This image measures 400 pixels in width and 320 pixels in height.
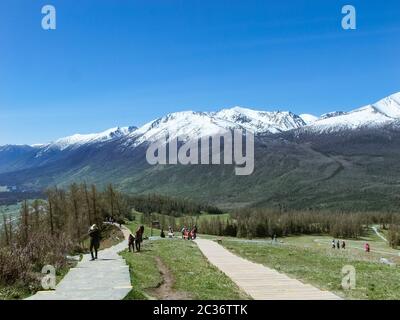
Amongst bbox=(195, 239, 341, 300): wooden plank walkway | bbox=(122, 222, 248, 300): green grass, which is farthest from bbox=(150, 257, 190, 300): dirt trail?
bbox=(195, 239, 341, 300): wooden plank walkway

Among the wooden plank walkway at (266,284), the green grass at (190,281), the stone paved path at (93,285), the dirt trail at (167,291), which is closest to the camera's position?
the stone paved path at (93,285)

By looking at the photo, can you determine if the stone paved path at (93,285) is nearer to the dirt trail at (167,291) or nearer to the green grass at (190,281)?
the green grass at (190,281)

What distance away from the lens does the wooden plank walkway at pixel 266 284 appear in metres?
22.6

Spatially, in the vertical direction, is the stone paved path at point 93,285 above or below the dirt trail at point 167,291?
above

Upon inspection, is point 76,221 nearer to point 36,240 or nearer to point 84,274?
point 36,240

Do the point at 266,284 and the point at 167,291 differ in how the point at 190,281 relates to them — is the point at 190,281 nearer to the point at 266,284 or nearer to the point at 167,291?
the point at 167,291

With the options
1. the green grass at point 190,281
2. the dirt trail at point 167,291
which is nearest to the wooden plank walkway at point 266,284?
the green grass at point 190,281

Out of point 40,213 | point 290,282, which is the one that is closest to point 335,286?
point 290,282

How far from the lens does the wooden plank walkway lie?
22609 mm

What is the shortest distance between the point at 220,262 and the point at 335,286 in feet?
46.3

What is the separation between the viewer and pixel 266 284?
26406 millimetres

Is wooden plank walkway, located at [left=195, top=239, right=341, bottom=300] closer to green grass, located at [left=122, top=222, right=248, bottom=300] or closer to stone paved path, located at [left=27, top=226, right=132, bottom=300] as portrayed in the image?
green grass, located at [left=122, top=222, right=248, bottom=300]
